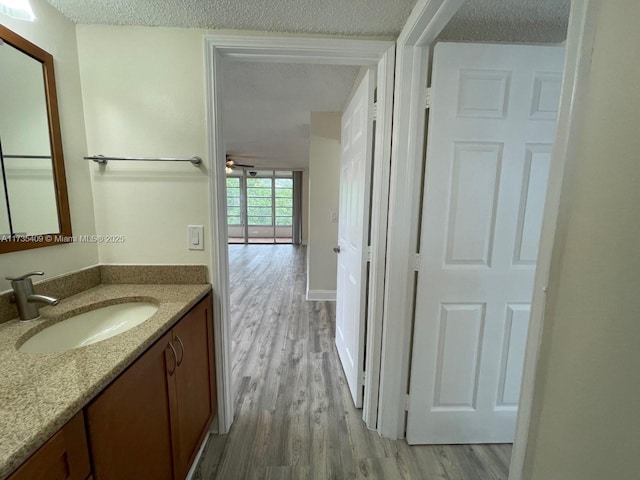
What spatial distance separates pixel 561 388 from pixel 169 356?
44.9 inches

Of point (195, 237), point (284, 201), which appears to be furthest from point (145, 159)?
point (284, 201)

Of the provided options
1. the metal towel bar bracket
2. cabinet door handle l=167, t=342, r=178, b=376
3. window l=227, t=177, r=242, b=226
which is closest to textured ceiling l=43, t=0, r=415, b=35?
the metal towel bar bracket

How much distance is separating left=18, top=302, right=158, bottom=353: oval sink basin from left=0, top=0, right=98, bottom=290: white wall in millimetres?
262

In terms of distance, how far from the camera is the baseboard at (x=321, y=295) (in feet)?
11.3

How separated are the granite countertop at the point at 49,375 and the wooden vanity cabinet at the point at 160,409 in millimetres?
55

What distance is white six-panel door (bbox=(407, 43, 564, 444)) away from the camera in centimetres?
116

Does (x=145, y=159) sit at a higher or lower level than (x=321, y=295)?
higher

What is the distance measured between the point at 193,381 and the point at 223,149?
44.5 inches

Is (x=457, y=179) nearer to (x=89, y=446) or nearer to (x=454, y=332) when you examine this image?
(x=454, y=332)

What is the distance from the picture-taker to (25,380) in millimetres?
617

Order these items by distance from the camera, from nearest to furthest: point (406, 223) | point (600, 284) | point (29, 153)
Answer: point (600, 284), point (29, 153), point (406, 223)

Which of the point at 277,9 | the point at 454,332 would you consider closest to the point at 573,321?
the point at 454,332

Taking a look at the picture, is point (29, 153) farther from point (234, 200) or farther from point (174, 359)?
point (234, 200)

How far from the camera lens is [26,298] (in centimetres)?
93
